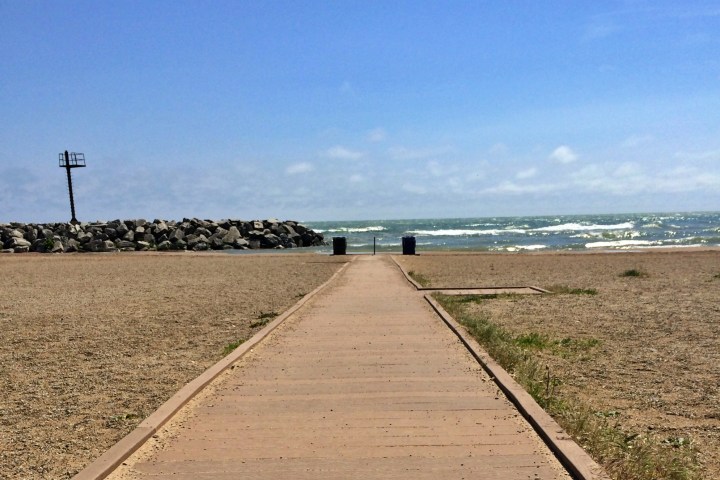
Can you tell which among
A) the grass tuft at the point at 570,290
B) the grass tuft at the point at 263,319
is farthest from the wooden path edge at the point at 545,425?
the grass tuft at the point at 570,290

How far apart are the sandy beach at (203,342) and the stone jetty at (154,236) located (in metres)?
22.3

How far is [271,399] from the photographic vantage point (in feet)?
19.1

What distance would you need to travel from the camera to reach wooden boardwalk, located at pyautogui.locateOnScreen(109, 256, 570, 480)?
416 cm

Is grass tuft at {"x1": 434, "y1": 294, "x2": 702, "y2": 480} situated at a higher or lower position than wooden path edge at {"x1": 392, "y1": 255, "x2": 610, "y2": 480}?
lower

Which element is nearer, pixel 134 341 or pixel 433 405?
pixel 433 405

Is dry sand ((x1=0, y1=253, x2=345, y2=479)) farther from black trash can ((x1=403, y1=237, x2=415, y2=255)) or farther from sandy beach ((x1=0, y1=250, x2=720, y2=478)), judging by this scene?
black trash can ((x1=403, y1=237, x2=415, y2=255))

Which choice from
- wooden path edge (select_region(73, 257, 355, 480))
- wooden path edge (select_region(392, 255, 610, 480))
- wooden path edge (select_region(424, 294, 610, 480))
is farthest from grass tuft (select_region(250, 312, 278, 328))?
wooden path edge (select_region(424, 294, 610, 480))

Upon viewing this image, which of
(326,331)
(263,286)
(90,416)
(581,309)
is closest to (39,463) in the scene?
(90,416)

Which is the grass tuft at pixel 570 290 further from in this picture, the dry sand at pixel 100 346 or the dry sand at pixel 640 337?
the dry sand at pixel 100 346

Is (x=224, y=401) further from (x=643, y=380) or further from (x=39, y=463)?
(x=643, y=380)

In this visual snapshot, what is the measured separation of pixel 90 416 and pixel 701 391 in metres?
6.15

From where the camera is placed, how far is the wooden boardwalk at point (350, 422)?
416 centimetres

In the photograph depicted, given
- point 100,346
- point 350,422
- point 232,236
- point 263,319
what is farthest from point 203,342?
point 232,236

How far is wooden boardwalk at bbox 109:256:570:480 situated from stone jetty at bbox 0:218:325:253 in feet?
123
